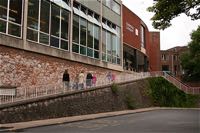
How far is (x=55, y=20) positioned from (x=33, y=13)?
3.08 m

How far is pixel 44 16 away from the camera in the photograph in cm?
2506

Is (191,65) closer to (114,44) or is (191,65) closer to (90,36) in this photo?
(114,44)

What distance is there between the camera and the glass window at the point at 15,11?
21.7 meters

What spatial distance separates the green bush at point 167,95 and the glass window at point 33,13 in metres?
20.2

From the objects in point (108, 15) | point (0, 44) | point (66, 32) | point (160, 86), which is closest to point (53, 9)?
point (66, 32)

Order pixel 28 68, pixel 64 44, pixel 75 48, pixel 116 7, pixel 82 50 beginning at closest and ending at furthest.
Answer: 1. pixel 28 68
2. pixel 64 44
3. pixel 75 48
4. pixel 82 50
5. pixel 116 7

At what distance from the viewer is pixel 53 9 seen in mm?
26359

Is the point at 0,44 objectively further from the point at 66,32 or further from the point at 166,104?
the point at 166,104

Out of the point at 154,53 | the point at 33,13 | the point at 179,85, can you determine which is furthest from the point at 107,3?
the point at 154,53

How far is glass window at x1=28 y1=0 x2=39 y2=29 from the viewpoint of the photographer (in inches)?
923

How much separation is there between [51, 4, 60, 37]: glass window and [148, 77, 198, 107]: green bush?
17.2m

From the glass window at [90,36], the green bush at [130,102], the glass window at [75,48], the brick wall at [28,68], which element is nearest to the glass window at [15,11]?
the brick wall at [28,68]

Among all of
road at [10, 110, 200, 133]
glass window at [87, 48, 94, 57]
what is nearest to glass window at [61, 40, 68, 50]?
glass window at [87, 48, 94, 57]

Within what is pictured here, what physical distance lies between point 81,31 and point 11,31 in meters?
10.0
